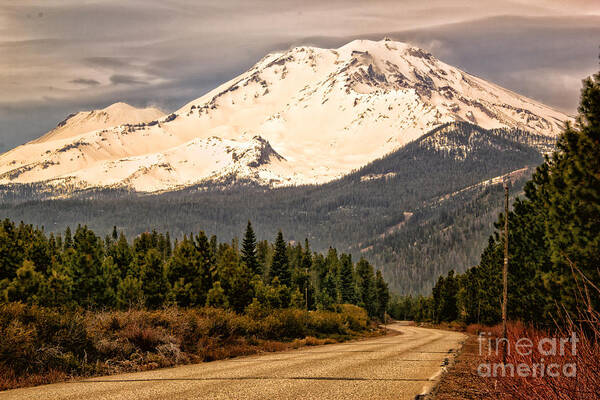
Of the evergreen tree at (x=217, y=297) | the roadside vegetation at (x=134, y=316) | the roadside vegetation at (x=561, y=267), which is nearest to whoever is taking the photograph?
the roadside vegetation at (x=561, y=267)

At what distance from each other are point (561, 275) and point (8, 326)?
22663 mm

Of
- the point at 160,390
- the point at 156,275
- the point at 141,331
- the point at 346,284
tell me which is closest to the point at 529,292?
the point at 141,331

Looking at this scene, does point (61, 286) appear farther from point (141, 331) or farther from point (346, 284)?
point (346, 284)

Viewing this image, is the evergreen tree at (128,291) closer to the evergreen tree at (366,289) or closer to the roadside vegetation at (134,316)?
the roadside vegetation at (134,316)

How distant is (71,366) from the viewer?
1504 centimetres

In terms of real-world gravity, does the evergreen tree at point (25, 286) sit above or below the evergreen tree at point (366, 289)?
above

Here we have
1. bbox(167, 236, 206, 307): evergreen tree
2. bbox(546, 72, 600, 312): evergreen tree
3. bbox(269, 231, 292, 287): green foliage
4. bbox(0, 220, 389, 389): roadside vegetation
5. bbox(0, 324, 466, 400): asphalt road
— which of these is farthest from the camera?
bbox(269, 231, 292, 287): green foliage

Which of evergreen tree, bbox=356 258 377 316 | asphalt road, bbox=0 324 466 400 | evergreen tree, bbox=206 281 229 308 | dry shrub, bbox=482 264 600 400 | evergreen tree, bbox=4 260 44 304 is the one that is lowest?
evergreen tree, bbox=356 258 377 316

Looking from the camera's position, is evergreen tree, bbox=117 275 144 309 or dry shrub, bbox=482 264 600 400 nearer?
dry shrub, bbox=482 264 600 400

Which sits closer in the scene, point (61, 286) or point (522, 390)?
point (522, 390)

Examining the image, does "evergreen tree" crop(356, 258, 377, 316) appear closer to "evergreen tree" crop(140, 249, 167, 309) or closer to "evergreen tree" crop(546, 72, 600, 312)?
"evergreen tree" crop(140, 249, 167, 309)

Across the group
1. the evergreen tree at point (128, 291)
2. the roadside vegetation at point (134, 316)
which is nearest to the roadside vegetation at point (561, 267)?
the roadside vegetation at point (134, 316)

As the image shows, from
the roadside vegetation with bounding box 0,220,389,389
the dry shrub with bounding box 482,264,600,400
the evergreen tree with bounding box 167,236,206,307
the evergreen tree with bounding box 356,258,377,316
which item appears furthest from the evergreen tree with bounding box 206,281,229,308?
the evergreen tree with bounding box 356,258,377,316

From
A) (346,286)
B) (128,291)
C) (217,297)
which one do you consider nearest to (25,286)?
(128,291)
